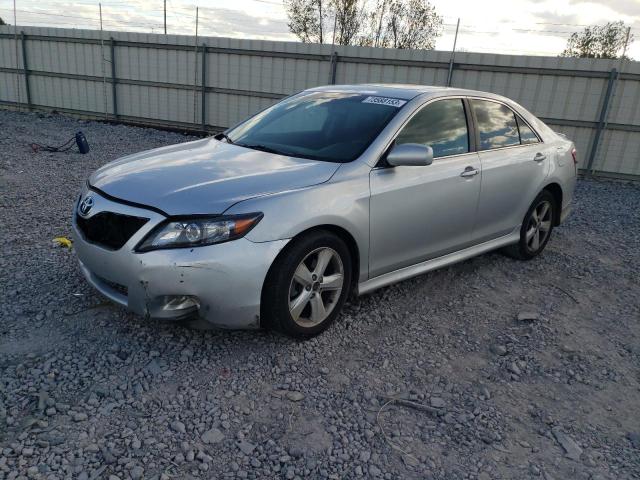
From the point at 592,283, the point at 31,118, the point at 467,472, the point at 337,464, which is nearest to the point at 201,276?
the point at 337,464

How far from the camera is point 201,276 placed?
2.80 m

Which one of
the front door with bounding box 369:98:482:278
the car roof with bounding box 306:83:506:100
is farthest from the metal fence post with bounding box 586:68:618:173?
the front door with bounding box 369:98:482:278

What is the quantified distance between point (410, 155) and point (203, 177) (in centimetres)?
134

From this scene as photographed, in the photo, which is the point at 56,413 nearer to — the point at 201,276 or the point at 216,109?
the point at 201,276

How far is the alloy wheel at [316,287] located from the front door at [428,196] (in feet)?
1.05

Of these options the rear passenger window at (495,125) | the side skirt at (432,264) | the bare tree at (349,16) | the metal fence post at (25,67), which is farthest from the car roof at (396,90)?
the bare tree at (349,16)

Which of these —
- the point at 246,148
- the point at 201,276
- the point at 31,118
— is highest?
the point at 246,148

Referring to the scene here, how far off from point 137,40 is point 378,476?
15.0 meters

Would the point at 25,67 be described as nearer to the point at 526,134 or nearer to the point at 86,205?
the point at 86,205

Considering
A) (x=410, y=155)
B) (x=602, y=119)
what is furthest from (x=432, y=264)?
(x=602, y=119)

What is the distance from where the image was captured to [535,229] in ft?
17.0

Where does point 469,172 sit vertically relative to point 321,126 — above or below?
below

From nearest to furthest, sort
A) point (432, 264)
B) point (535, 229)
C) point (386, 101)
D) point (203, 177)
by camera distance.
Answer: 1. point (203, 177)
2. point (386, 101)
3. point (432, 264)
4. point (535, 229)

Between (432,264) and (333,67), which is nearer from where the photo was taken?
(432,264)
